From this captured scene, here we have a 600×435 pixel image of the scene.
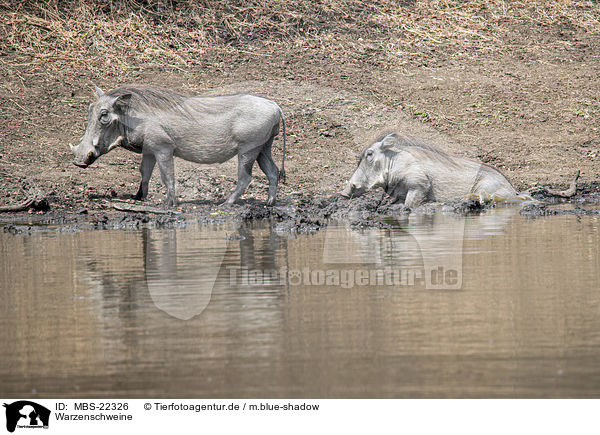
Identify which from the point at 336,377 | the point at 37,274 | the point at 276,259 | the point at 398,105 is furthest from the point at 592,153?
the point at 336,377

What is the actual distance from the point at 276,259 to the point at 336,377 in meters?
3.72

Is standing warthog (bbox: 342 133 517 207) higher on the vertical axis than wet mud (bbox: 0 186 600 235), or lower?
higher

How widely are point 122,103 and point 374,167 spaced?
3.72m

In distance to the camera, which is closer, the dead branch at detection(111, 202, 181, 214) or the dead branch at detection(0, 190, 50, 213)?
the dead branch at detection(111, 202, 181, 214)

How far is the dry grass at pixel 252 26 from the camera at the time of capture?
744 inches

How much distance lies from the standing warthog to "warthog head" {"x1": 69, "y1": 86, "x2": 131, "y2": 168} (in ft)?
11.2

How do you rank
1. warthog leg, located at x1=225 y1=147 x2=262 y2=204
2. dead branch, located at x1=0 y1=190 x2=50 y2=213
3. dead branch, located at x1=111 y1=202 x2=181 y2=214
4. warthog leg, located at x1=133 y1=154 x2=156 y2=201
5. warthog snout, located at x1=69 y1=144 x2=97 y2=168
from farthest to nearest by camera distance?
warthog leg, located at x1=225 y1=147 x2=262 y2=204 → warthog leg, located at x1=133 y1=154 x2=156 y2=201 → warthog snout, located at x1=69 y1=144 x2=97 y2=168 → dead branch, located at x1=0 y1=190 x2=50 y2=213 → dead branch, located at x1=111 y1=202 x2=181 y2=214

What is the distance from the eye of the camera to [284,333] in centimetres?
487

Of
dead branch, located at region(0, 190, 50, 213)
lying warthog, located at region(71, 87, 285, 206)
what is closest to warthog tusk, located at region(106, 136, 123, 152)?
lying warthog, located at region(71, 87, 285, 206)

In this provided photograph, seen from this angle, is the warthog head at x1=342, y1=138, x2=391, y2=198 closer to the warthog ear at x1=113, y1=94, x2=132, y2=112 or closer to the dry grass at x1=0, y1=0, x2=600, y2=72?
the warthog ear at x1=113, y1=94, x2=132, y2=112
